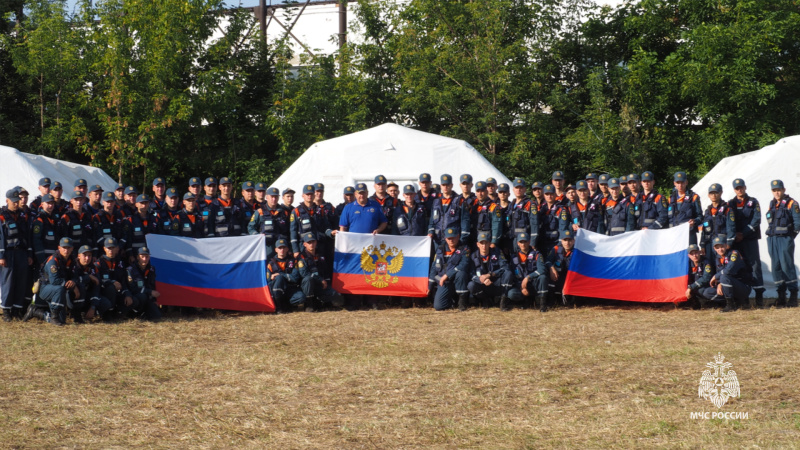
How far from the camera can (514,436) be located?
5.23m

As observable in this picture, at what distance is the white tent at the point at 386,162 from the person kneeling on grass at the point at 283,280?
456cm

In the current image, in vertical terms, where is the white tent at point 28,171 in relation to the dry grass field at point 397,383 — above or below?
above

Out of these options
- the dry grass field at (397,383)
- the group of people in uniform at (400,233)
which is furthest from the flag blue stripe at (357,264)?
the dry grass field at (397,383)

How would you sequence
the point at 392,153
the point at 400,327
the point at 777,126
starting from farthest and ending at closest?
the point at 777,126 → the point at 392,153 → the point at 400,327

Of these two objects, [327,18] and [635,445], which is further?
[327,18]

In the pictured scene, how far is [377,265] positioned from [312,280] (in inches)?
39.0

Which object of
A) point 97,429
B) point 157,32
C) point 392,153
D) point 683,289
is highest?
point 157,32

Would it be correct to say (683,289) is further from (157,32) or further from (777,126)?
(157,32)

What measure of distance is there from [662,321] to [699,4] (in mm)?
13132

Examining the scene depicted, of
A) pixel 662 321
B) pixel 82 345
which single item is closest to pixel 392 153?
pixel 662 321

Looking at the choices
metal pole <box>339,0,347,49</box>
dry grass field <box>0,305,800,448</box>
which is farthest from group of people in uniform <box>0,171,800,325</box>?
metal pole <box>339,0,347,49</box>

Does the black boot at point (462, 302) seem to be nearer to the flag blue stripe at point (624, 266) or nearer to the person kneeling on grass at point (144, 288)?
the flag blue stripe at point (624, 266)

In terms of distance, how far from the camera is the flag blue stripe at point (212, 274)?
10438 mm

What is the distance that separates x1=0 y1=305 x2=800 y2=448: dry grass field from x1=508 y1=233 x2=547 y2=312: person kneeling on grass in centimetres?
78
